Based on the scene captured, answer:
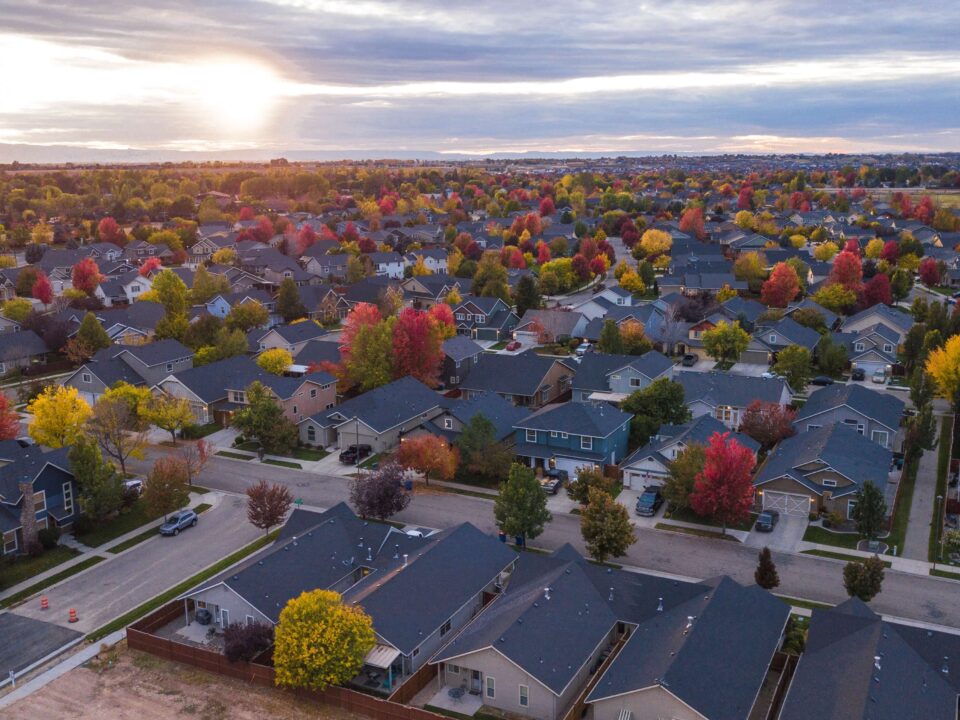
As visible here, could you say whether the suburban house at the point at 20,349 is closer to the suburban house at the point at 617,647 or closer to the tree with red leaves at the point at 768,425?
the suburban house at the point at 617,647

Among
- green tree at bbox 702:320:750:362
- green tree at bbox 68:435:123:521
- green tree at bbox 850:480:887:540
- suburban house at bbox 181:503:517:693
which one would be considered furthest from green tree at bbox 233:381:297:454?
green tree at bbox 702:320:750:362

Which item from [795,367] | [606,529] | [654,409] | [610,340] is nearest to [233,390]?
[654,409]

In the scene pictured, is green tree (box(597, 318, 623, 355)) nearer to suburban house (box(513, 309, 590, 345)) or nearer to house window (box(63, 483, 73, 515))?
suburban house (box(513, 309, 590, 345))

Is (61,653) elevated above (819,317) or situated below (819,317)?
below

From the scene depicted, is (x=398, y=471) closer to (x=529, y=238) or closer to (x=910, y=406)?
(x=910, y=406)

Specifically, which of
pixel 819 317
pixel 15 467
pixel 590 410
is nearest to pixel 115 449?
pixel 15 467

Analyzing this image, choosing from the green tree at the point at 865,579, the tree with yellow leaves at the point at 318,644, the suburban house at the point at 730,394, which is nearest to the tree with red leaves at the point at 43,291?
the suburban house at the point at 730,394

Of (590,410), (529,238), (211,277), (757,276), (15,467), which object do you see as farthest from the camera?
(529,238)

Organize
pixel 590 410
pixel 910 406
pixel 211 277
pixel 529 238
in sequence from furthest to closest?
pixel 529 238 → pixel 211 277 → pixel 910 406 → pixel 590 410
